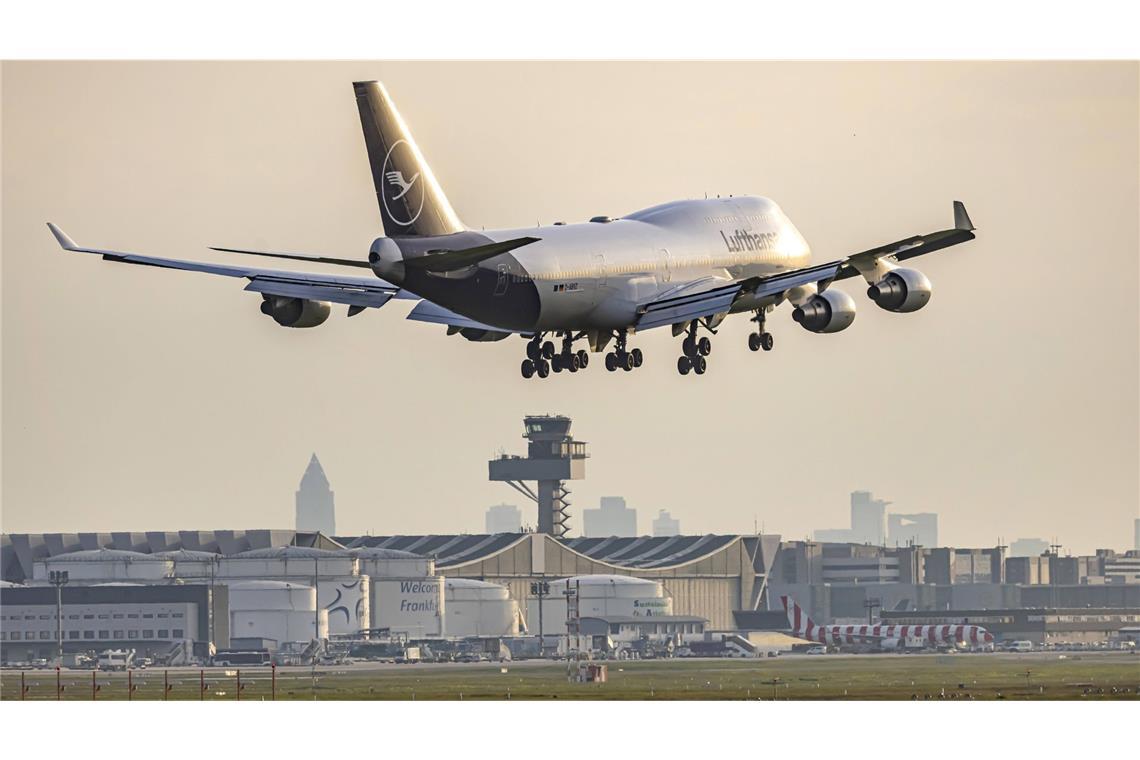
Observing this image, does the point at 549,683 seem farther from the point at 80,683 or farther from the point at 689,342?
the point at 689,342

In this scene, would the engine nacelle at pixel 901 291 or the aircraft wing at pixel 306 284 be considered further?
the engine nacelle at pixel 901 291

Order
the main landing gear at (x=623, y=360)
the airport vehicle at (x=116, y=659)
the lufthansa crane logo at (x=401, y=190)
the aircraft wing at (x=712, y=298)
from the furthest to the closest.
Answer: the airport vehicle at (x=116, y=659) < the main landing gear at (x=623, y=360) < the aircraft wing at (x=712, y=298) < the lufthansa crane logo at (x=401, y=190)

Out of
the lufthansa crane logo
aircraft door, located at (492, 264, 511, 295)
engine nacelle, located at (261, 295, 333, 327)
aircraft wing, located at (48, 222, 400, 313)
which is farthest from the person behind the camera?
engine nacelle, located at (261, 295, 333, 327)

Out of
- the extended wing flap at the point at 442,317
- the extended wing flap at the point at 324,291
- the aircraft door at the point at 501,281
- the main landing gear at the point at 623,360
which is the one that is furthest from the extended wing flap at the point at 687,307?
the extended wing flap at the point at 324,291

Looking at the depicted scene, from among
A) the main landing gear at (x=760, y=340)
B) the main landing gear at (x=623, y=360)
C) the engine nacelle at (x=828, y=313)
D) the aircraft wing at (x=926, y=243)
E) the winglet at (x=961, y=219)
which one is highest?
the winglet at (x=961, y=219)

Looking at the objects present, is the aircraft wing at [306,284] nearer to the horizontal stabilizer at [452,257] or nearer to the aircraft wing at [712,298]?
the horizontal stabilizer at [452,257]

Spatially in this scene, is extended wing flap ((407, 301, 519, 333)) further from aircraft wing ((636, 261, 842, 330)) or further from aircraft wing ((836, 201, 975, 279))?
aircraft wing ((836, 201, 975, 279))

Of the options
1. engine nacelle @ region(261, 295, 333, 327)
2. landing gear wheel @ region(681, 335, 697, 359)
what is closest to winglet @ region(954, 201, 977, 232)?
landing gear wheel @ region(681, 335, 697, 359)
